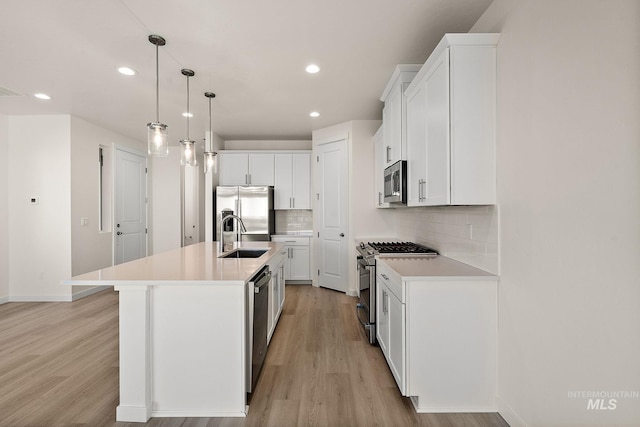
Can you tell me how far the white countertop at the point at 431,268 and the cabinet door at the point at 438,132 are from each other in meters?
0.46

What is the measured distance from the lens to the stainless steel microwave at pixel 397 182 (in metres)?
2.68

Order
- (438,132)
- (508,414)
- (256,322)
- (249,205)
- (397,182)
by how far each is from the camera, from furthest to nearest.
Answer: (249,205)
(397,182)
(256,322)
(438,132)
(508,414)

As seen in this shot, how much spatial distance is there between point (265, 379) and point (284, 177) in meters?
3.75

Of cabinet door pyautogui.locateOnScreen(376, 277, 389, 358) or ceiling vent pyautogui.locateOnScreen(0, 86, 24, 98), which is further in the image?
ceiling vent pyautogui.locateOnScreen(0, 86, 24, 98)

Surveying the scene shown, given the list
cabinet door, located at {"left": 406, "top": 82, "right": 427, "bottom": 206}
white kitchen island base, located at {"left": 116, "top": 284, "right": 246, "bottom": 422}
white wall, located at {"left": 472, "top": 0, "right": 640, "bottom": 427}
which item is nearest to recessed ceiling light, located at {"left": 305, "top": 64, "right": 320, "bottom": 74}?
cabinet door, located at {"left": 406, "top": 82, "right": 427, "bottom": 206}

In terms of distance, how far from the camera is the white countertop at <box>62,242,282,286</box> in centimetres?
180

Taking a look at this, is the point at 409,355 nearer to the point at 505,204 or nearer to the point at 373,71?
the point at 505,204

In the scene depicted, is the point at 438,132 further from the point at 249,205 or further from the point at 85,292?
the point at 85,292

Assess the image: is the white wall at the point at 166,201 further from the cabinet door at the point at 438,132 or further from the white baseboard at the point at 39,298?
the cabinet door at the point at 438,132

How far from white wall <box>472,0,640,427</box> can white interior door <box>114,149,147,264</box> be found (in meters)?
5.83

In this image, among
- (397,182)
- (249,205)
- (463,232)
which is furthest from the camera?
(249,205)

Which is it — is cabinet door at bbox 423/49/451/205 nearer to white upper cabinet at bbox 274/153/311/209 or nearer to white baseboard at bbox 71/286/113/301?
white upper cabinet at bbox 274/153/311/209

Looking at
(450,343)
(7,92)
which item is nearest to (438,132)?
(450,343)

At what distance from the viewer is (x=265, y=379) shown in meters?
2.30
